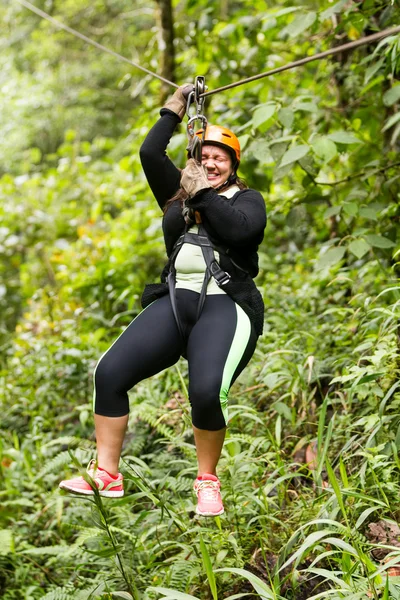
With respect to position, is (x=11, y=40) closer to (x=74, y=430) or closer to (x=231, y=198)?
(x=74, y=430)

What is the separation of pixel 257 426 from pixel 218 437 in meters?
1.58

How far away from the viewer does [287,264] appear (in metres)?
7.73

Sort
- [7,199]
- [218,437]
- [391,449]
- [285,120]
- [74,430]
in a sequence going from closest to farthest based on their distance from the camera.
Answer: [218,437] → [391,449] → [285,120] → [74,430] → [7,199]

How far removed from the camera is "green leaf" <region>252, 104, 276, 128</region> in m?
3.89

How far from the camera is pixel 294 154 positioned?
153 inches

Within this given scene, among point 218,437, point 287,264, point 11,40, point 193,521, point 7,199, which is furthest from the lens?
point 11,40

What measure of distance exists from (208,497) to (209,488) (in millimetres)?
42

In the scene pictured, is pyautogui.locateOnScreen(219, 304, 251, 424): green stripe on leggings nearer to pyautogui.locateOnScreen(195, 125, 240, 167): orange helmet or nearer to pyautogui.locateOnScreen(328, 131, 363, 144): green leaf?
pyautogui.locateOnScreen(195, 125, 240, 167): orange helmet

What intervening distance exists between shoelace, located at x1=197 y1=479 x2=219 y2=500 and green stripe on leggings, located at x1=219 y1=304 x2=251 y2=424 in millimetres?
270

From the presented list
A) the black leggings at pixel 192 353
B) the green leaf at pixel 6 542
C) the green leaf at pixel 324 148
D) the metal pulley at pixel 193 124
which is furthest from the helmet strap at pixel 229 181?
the green leaf at pixel 6 542

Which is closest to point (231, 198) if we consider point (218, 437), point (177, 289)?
point (177, 289)

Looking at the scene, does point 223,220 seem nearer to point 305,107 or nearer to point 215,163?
point 215,163

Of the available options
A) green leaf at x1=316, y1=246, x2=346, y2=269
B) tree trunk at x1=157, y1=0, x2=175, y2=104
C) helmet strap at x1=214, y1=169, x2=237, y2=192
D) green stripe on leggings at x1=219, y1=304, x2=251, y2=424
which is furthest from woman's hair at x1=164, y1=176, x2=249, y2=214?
tree trunk at x1=157, y1=0, x2=175, y2=104

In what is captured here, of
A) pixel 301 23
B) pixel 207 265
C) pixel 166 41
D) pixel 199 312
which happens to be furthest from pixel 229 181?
pixel 166 41
